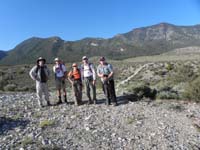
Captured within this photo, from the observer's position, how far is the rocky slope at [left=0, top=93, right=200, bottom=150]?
7941 millimetres

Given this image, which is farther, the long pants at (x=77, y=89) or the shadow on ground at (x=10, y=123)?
the long pants at (x=77, y=89)

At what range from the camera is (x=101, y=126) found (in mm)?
9297

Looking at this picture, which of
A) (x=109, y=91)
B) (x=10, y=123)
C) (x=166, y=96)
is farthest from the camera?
(x=166, y=96)

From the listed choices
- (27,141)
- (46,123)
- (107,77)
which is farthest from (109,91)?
(27,141)

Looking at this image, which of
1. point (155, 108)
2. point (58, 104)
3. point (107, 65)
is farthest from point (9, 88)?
point (155, 108)

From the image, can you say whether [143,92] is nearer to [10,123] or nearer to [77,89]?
[77,89]

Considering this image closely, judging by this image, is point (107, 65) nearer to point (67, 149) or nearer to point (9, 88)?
point (67, 149)

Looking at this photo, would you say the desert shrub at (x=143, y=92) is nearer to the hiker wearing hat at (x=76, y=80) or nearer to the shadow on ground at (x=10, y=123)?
the hiker wearing hat at (x=76, y=80)

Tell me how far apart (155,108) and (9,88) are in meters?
13.2

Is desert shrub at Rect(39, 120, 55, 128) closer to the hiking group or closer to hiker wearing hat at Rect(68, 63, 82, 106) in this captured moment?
the hiking group

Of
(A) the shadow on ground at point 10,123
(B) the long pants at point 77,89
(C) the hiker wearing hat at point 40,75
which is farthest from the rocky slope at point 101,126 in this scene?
(C) the hiker wearing hat at point 40,75

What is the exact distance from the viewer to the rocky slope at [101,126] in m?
7.94

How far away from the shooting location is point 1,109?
1126 centimetres

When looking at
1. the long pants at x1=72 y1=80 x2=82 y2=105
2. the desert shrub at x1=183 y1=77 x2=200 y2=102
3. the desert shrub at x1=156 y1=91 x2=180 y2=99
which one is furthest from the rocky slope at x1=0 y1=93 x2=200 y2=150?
the desert shrub at x1=156 y1=91 x2=180 y2=99
